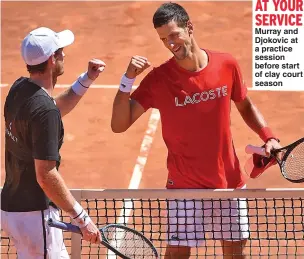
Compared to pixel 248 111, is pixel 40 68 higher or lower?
higher

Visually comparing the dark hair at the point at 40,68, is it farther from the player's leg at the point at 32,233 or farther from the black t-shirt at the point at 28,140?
the player's leg at the point at 32,233

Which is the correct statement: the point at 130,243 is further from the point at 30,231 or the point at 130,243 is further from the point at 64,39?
the point at 64,39

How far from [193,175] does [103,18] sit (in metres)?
8.93

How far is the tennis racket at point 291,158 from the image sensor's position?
21.0 feet

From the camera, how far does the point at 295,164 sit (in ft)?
21.2

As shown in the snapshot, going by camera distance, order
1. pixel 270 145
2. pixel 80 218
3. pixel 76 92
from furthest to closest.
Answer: pixel 76 92 → pixel 270 145 → pixel 80 218

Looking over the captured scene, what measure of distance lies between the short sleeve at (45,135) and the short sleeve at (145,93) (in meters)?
1.27

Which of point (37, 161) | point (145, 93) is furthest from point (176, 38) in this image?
point (37, 161)

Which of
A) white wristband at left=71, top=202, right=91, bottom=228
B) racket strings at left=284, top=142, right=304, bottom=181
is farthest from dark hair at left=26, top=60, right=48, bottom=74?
racket strings at left=284, top=142, right=304, bottom=181

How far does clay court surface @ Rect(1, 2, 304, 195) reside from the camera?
36.0ft

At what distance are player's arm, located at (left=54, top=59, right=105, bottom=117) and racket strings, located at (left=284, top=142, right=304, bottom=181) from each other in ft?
4.76

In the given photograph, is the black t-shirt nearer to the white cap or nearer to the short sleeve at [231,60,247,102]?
the white cap

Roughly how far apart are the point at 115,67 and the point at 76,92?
705 centimetres

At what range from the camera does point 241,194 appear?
6414 mm
